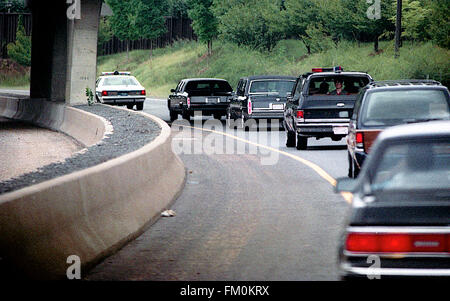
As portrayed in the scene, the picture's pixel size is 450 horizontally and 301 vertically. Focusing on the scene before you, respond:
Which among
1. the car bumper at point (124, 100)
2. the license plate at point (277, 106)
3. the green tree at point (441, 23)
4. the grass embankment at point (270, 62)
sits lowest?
the car bumper at point (124, 100)

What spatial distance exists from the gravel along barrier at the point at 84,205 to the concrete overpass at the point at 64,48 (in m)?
15.1

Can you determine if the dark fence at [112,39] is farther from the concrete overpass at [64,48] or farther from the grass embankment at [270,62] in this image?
the concrete overpass at [64,48]

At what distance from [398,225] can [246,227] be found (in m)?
5.34

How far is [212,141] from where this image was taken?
2620 centimetres

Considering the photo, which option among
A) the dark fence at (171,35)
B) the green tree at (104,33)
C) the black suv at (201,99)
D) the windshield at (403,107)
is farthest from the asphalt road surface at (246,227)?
the green tree at (104,33)

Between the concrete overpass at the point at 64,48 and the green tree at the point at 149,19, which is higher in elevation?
the green tree at the point at 149,19

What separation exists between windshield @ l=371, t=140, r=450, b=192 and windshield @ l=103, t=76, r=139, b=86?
1452 inches

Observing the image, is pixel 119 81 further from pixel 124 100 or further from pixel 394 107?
pixel 394 107

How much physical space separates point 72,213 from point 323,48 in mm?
56959

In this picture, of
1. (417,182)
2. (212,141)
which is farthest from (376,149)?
(212,141)

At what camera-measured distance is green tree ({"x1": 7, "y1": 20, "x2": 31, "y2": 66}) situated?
10919cm

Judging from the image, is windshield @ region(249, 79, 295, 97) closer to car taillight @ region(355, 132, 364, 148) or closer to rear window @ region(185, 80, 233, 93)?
rear window @ region(185, 80, 233, 93)

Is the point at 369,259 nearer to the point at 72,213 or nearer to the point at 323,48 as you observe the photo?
the point at 72,213

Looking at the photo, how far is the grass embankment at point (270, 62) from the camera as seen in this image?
44.8 metres
